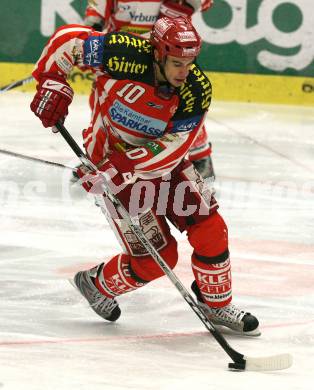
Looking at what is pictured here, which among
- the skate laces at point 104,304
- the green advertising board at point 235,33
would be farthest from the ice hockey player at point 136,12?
the skate laces at point 104,304

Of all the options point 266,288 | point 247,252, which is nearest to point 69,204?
point 247,252

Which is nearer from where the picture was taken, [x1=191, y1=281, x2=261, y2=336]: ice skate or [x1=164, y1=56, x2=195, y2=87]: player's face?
[x1=164, y1=56, x2=195, y2=87]: player's face

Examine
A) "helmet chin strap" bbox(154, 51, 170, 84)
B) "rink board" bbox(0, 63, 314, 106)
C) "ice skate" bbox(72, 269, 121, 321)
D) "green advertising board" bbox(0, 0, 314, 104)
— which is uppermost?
"helmet chin strap" bbox(154, 51, 170, 84)

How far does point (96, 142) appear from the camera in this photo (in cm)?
429

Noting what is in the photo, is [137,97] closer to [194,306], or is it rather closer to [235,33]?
[194,306]

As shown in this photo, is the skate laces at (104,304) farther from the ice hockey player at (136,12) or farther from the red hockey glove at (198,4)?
the red hockey glove at (198,4)

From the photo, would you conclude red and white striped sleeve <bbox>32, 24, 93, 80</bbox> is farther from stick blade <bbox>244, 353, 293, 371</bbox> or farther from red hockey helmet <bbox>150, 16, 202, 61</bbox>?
stick blade <bbox>244, 353, 293, 371</bbox>

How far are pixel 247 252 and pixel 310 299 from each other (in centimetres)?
77

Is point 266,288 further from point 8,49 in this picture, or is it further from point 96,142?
point 8,49

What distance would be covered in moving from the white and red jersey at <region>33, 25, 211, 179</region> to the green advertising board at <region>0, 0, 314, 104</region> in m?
4.82

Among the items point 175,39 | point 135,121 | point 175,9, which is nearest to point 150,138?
point 135,121

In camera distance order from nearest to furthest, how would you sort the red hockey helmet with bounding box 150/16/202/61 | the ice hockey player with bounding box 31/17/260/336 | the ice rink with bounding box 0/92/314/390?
the ice rink with bounding box 0/92/314/390, the red hockey helmet with bounding box 150/16/202/61, the ice hockey player with bounding box 31/17/260/336

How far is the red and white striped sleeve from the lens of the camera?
4.17 metres

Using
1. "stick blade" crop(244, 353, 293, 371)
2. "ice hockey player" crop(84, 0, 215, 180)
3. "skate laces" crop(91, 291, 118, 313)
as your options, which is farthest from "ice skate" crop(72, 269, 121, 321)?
"ice hockey player" crop(84, 0, 215, 180)
